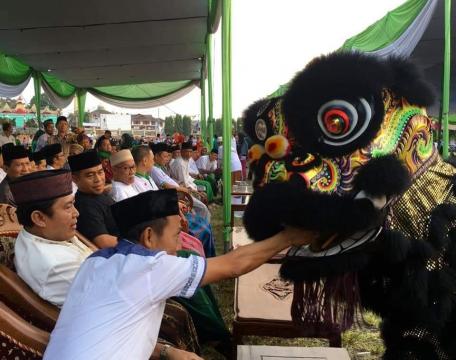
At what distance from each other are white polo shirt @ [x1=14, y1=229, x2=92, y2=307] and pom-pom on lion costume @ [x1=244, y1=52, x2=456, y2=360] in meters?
0.94

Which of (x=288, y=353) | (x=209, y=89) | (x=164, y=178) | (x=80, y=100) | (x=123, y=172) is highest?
(x=80, y=100)

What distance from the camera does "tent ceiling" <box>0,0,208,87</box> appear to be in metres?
5.87

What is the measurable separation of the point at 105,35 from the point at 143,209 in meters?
6.81

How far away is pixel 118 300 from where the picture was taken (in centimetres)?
114

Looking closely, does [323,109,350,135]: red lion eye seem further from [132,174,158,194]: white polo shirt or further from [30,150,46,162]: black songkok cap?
[30,150,46,162]: black songkok cap

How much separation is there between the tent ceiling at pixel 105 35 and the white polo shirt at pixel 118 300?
5233 mm

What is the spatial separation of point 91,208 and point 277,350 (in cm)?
146

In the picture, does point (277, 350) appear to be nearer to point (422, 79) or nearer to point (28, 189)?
point (28, 189)

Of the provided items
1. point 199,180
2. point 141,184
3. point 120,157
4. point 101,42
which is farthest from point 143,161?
→ point 101,42

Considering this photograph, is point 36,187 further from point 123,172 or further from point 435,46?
point 435,46

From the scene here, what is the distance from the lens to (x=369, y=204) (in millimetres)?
847

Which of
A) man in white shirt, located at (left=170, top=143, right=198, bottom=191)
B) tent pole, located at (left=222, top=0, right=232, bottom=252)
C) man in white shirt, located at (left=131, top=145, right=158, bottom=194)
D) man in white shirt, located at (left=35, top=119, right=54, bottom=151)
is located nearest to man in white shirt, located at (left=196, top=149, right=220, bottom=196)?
man in white shirt, located at (left=170, top=143, right=198, bottom=191)

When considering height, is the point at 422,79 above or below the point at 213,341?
above

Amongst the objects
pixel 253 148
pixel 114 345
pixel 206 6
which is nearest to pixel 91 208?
pixel 114 345
